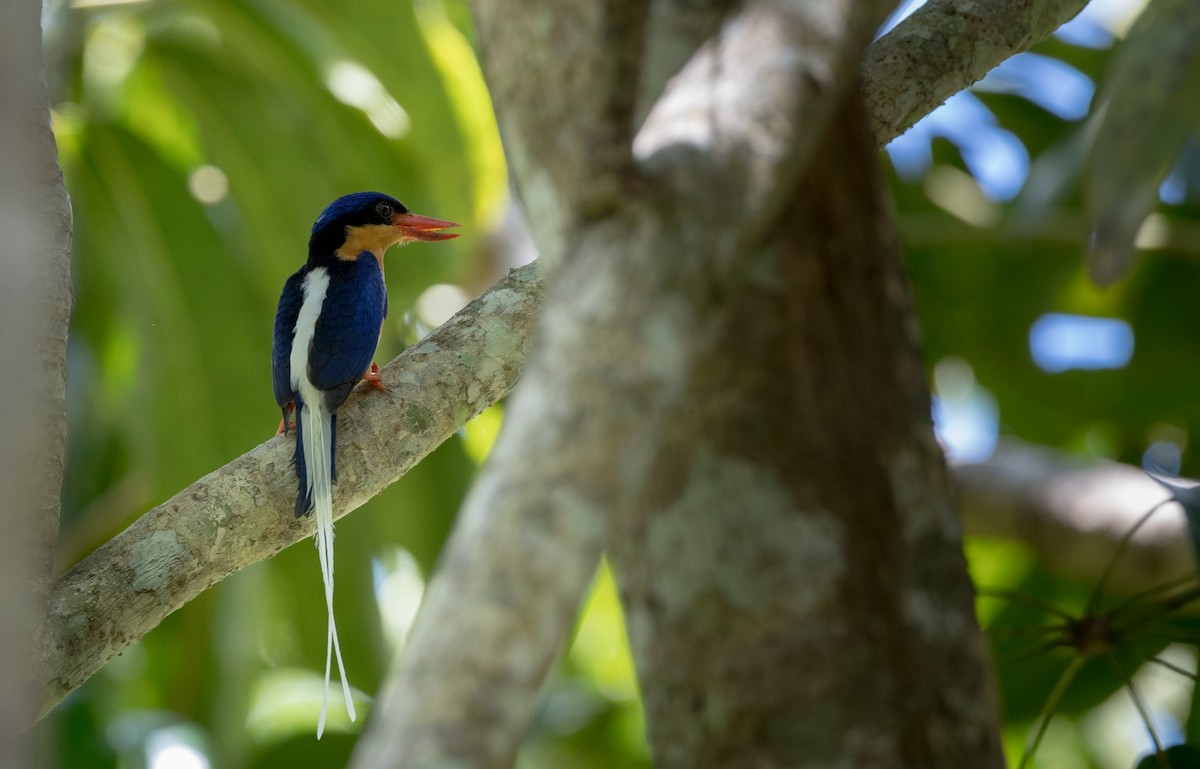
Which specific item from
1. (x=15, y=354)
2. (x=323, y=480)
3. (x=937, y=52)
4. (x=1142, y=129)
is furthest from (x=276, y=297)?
(x=15, y=354)

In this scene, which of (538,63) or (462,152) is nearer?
(538,63)

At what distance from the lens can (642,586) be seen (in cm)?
155

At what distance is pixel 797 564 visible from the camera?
1.53 m

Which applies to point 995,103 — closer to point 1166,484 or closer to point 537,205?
point 1166,484

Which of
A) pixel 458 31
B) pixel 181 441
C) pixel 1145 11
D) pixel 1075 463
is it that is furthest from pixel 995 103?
pixel 181 441

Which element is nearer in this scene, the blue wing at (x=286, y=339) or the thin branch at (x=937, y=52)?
the thin branch at (x=937, y=52)

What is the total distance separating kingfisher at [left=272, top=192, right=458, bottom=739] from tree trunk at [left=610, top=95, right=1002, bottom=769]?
61.7 inches

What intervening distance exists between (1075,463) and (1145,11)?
267 centimetres

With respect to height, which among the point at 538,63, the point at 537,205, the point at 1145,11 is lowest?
the point at 537,205

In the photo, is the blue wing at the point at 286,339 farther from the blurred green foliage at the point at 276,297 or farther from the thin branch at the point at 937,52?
the thin branch at the point at 937,52

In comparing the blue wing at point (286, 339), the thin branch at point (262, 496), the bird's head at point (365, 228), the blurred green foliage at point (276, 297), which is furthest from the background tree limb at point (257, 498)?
the blurred green foliage at point (276, 297)

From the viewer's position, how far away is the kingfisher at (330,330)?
3.22 meters

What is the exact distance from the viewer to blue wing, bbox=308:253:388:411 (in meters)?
3.80

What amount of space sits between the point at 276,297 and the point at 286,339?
86.2 inches
